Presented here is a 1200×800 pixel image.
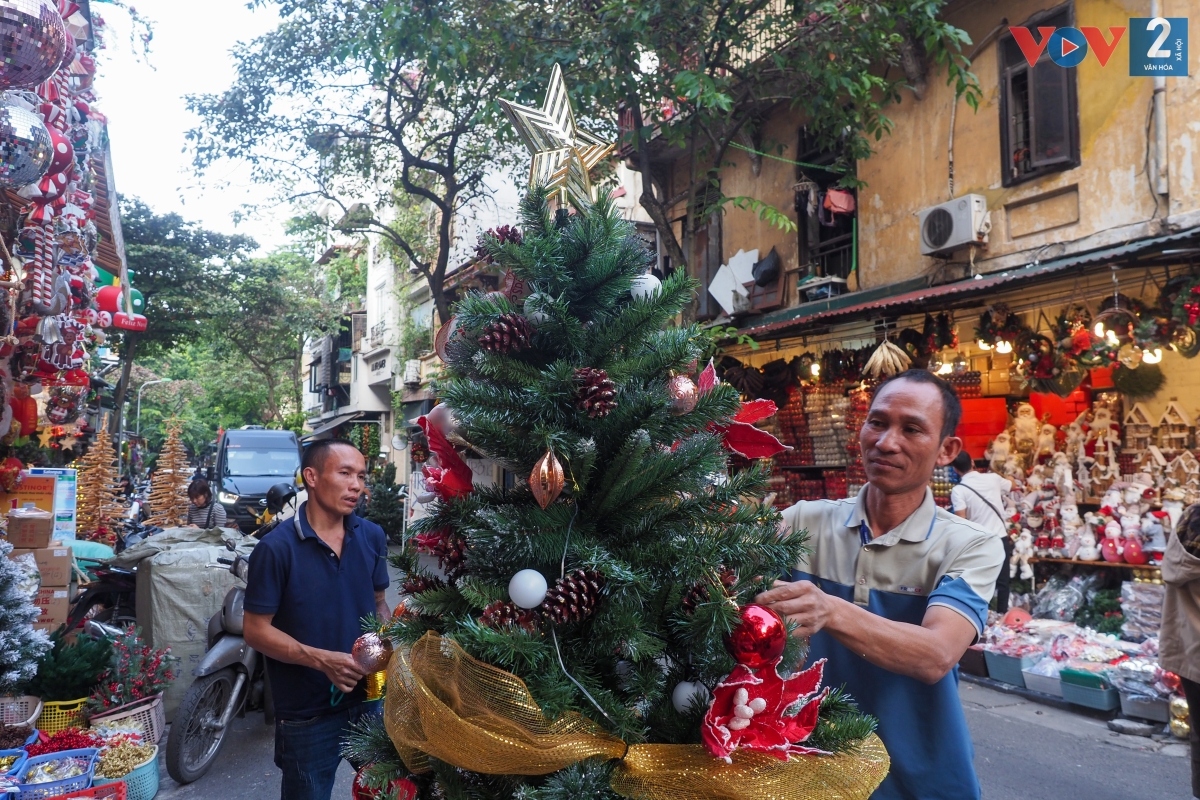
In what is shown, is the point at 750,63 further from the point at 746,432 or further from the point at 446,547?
the point at 446,547

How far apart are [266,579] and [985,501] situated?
647 centimetres

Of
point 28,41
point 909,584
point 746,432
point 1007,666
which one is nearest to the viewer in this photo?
point 746,432

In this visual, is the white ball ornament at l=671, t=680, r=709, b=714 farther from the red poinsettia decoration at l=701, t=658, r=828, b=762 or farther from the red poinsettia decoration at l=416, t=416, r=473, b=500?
the red poinsettia decoration at l=416, t=416, r=473, b=500

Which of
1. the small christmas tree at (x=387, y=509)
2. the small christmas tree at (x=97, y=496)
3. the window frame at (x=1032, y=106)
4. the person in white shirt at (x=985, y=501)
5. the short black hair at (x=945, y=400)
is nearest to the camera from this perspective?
the short black hair at (x=945, y=400)

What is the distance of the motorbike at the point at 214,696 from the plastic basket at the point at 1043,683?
6.07m

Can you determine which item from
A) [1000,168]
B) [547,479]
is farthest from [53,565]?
[1000,168]

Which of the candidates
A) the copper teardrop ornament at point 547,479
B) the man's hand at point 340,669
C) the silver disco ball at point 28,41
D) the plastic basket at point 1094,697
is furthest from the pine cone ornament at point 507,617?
the plastic basket at point 1094,697

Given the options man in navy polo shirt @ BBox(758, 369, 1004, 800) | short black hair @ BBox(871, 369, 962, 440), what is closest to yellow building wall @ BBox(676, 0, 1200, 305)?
short black hair @ BBox(871, 369, 962, 440)

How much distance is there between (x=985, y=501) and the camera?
24.8 feet

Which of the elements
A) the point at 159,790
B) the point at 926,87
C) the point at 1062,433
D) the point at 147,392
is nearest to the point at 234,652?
the point at 159,790

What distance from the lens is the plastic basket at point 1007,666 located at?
730 cm

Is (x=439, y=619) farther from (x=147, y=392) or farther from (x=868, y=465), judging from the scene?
(x=147, y=392)

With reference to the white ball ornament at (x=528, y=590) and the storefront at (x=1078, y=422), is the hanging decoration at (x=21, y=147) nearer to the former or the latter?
the white ball ornament at (x=528, y=590)

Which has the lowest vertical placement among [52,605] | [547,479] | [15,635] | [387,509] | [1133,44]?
[387,509]
